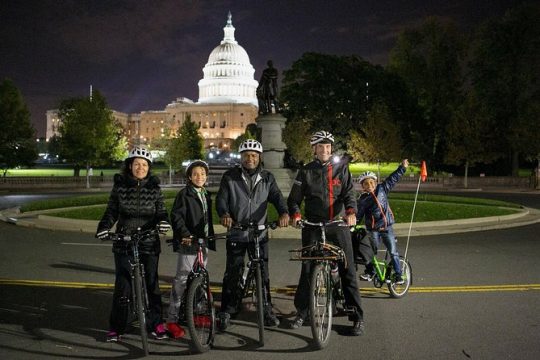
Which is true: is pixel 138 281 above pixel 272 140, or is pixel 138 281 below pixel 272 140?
below

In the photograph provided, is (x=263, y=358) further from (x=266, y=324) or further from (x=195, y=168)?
(x=195, y=168)

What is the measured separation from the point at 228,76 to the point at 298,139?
114513 millimetres

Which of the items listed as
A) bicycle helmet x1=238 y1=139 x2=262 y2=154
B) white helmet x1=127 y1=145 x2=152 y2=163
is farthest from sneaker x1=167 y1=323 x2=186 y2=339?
bicycle helmet x1=238 y1=139 x2=262 y2=154

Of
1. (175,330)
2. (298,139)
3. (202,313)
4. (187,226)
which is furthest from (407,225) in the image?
(298,139)

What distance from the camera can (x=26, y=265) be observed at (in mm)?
10891

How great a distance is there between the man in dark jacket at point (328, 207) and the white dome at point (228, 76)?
161242 millimetres

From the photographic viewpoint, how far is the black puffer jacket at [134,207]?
6312 millimetres

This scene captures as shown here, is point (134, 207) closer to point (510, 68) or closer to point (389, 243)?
point (389, 243)


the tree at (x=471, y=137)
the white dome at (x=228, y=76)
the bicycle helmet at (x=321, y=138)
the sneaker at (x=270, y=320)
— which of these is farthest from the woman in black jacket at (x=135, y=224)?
the white dome at (x=228, y=76)

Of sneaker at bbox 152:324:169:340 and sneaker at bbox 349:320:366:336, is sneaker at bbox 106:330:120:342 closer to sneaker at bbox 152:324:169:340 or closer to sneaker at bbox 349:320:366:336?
sneaker at bbox 152:324:169:340

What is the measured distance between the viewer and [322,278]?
620 centimetres

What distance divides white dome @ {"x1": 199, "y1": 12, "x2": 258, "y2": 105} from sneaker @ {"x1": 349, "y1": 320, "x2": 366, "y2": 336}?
161750 mm

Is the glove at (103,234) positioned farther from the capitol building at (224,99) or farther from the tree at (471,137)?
the capitol building at (224,99)

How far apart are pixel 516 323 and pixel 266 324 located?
10.3 ft
